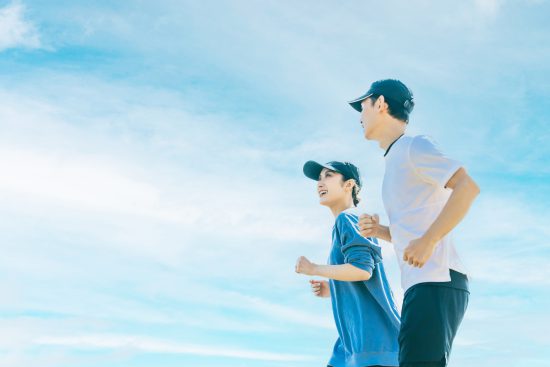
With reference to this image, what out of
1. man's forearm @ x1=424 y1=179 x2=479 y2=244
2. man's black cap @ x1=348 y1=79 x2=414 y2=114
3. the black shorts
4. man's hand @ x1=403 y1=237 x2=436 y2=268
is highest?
man's black cap @ x1=348 y1=79 x2=414 y2=114

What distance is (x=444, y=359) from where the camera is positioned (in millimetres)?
3738

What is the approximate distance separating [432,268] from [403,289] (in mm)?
268

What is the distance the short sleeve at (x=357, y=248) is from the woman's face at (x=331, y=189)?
56cm

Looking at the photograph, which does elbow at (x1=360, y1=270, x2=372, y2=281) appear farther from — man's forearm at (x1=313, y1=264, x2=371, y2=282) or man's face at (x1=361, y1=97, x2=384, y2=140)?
man's face at (x1=361, y1=97, x2=384, y2=140)

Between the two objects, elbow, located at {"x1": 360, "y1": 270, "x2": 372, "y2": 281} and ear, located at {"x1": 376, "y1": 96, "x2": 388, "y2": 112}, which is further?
elbow, located at {"x1": 360, "y1": 270, "x2": 372, "y2": 281}

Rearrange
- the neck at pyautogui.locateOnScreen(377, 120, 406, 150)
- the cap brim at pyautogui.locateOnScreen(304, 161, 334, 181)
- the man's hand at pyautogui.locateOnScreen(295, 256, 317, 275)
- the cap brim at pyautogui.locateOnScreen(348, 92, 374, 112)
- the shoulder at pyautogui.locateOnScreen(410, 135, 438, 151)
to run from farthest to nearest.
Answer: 1. the cap brim at pyautogui.locateOnScreen(304, 161, 334, 181)
2. the man's hand at pyautogui.locateOnScreen(295, 256, 317, 275)
3. the cap brim at pyautogui.locateOnScreen(348, 92, 374, 112)
4. the neck at pyautogui.locateOnScreen(377, 120, 406, 150)
5. the shoulder at pyautogui.locateOnScreen(410, 135, 438, 151)

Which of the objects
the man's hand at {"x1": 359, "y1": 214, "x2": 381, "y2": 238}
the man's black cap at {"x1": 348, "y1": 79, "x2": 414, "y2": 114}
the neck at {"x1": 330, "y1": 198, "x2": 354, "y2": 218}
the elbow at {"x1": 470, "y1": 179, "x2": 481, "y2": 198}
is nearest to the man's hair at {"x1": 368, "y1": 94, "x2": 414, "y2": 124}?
the man's black cap at {"x1": 348, "y1": 79, "x2": 414, "y2": 114}

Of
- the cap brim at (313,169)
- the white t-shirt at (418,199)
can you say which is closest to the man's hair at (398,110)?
the white t-shirt at (418,199)

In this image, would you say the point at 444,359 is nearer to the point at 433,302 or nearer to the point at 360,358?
the point at 433,302

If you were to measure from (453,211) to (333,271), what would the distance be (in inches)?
71.8

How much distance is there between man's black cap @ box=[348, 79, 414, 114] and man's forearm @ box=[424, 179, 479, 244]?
102 cm

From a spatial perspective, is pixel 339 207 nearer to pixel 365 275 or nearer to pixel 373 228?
pixel 365 275

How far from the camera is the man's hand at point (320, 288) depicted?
250 inches

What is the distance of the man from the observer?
373cm
